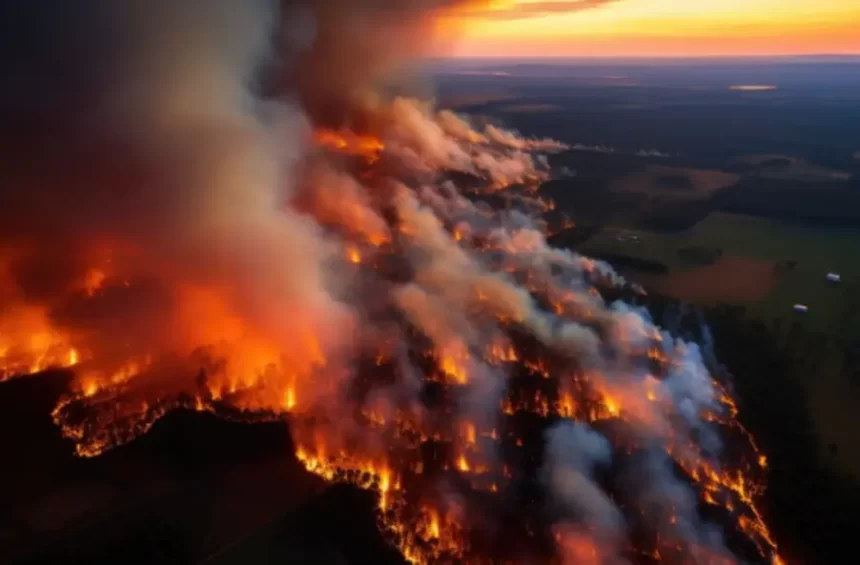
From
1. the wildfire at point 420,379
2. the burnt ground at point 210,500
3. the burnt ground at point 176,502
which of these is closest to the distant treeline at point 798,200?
the wildfire at point 420,379

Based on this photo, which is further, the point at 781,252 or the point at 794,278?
the point at 781,252

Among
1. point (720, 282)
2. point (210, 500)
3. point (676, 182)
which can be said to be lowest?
point (676, 182)

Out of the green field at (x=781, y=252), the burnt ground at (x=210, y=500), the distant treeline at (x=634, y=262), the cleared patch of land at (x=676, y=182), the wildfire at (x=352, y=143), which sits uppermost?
the wildfire at (x=352, y=143)

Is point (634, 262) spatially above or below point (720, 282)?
above

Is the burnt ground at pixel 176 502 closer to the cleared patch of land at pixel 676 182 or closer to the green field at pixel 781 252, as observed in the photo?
the green field at pixel 781 252

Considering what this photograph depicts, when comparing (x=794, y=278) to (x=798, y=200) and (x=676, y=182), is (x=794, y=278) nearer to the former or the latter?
(x=798, y=200)

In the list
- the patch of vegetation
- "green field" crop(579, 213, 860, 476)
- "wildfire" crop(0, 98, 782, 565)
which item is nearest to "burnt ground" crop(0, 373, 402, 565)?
"wildfire" crop(0, 98, 782, 565)

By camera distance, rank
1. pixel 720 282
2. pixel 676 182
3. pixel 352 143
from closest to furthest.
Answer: pixel 720 282, pixel 352 143, pixel 676 182

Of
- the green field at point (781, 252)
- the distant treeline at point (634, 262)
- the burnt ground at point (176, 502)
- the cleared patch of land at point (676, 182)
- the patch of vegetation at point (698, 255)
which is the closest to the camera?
the burnt ground at point (176, 502)

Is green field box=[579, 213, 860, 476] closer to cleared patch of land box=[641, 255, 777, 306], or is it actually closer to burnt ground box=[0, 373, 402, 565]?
cleared patch of land box=[641, 255, 777, 306]

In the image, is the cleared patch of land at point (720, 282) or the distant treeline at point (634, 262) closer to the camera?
the cleared patch of land at point (720, 282)

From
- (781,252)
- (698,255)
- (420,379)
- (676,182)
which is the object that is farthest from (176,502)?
(676,182)

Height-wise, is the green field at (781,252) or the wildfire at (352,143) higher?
the wildfire at (352,143)
